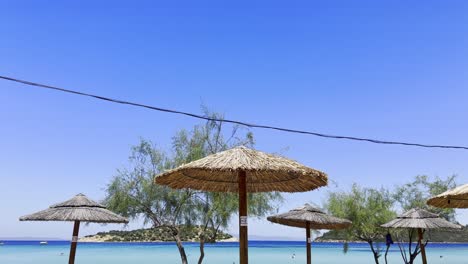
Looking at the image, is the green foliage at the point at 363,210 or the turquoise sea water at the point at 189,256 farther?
the turquoise sea water at the point at 189,256

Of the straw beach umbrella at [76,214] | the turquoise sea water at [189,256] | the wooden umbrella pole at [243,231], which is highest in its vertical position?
the straw beach umbrella at [76,214]

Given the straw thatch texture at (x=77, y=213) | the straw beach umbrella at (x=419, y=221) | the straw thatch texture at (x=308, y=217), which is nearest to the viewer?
the straw thatch texture at (x=77, y=213)

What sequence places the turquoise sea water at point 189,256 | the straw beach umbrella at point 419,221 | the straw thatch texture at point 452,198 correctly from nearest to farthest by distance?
the straw thatch texture at point 452,198 < the straw beach umbrella at point 419,221 < the turquoise sea water at point 189,256

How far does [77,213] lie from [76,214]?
4 centimetres

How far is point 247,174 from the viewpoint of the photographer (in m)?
7.20

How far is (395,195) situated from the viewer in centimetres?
1977

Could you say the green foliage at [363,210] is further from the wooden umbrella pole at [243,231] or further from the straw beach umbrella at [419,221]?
the wooden umbrella pole at [243,231]

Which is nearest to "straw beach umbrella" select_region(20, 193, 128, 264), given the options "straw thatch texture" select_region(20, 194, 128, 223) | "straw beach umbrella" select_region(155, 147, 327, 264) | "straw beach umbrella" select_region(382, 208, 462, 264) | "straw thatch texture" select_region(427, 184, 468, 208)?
"straw thatch texture" select_region(20, 194, 128, 223)

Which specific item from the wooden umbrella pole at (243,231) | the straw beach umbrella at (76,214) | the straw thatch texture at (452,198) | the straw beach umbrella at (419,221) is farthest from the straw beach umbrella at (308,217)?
the wooden umbrella pole at (243,231)

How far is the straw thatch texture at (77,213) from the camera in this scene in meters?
9.49

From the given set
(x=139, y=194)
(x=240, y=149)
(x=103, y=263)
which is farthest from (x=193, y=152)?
(x=103, y=263)

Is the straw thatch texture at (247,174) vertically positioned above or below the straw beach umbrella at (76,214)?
above

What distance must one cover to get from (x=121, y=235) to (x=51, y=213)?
62736 millimetres

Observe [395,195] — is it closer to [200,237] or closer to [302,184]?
[200,237]
